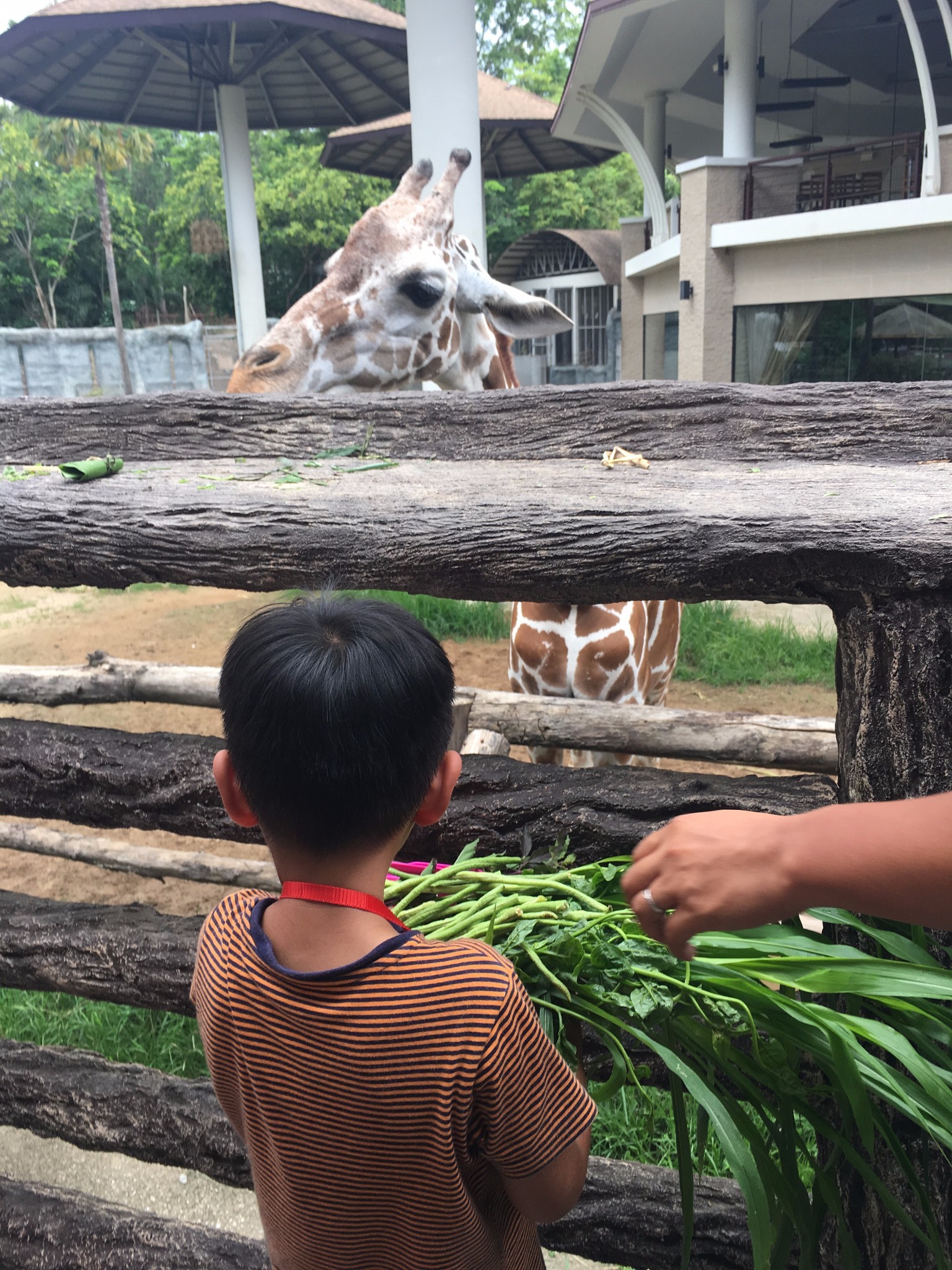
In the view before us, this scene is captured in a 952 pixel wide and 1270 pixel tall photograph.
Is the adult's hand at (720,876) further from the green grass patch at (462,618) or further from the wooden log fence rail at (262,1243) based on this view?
the green grass patch at (462,618)

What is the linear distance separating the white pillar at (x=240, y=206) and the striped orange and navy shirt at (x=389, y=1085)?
540 inches

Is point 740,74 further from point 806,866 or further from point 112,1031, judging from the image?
point 806,866

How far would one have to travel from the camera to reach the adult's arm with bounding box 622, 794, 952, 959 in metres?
0.97

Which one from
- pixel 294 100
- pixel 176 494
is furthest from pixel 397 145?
pixel 176 494

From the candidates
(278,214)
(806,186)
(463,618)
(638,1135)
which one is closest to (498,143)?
(806,186)

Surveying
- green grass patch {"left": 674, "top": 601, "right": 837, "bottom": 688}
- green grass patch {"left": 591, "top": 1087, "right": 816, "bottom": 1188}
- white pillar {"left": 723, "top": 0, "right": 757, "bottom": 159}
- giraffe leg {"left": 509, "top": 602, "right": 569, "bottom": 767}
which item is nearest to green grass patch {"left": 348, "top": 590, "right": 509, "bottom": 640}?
green grass patch {"left": 674, "top": 601, "right": 837, "bottom": 688}

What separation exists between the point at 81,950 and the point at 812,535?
1818 millimetres

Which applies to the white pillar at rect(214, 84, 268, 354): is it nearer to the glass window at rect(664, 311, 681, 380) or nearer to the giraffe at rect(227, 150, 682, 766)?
the glass window at rect(664, 311, 681, 380)

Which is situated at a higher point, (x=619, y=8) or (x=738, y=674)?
(x=619, y=8)

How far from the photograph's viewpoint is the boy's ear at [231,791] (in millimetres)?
1117

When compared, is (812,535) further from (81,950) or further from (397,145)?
(397,145)

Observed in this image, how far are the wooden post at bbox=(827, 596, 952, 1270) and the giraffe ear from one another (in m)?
3.10

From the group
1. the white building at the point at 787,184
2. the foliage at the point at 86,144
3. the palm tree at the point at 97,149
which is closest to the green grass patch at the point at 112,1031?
the white building at the point at 787,184

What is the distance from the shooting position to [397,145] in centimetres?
1490
